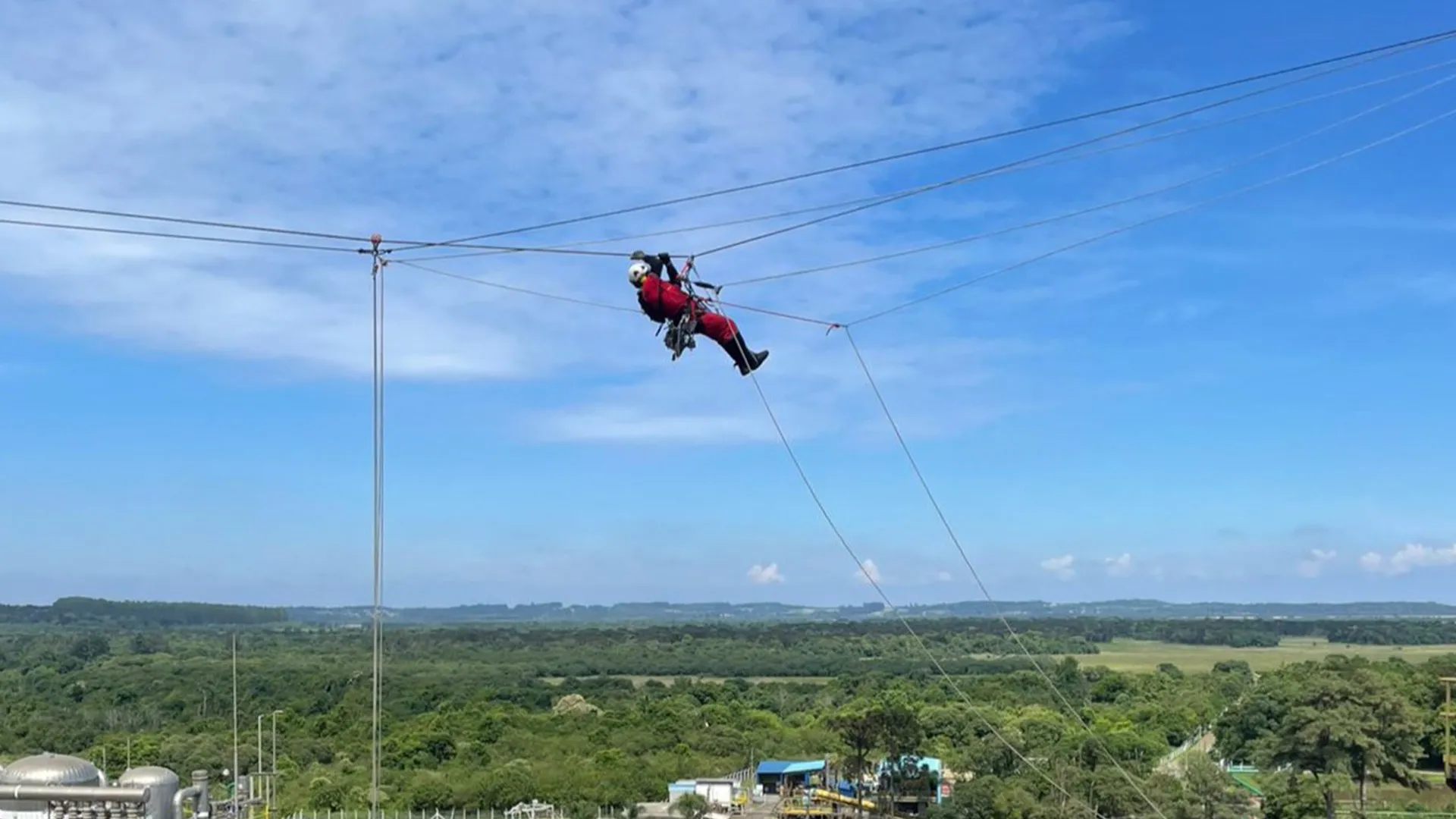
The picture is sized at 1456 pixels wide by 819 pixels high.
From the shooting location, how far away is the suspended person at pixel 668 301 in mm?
9969

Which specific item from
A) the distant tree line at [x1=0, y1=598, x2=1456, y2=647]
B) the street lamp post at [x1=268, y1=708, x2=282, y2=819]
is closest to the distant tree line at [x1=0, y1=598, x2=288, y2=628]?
the distant tree line at [x1=0, y1=598, x2=1456, y2=647]

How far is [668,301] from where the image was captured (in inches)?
395

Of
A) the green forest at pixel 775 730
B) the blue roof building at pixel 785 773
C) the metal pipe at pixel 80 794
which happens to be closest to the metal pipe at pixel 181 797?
the metal pipe at pixel 80 794

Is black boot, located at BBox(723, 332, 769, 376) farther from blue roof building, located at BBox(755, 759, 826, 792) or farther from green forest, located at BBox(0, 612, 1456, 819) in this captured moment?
blue roof building, located at BBox(755, 759, 826, 792)

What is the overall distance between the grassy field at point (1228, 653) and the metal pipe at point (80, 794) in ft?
281

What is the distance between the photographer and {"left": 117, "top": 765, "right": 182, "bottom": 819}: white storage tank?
1716 centimetres

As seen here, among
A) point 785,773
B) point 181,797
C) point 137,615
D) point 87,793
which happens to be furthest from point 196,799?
point 137,615

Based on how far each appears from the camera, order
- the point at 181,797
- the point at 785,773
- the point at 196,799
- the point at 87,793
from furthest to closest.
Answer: the point at 785,773 < the point at 196,799 < the point at 181,797 < the point at 87,793

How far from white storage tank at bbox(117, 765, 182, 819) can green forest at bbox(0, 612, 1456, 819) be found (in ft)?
38.6

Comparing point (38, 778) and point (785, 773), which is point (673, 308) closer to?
point (38, 778)

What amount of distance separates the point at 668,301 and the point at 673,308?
0.27 feet

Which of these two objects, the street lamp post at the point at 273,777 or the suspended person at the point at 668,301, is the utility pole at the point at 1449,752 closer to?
the suspended person at the point at 668,301

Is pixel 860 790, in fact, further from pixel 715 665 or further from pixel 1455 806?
pixel 715 665

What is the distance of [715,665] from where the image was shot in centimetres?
10562
